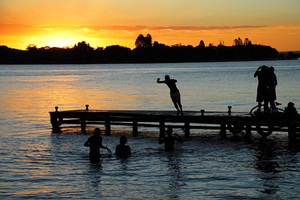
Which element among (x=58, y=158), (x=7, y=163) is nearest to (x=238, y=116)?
(x=58, y=158)

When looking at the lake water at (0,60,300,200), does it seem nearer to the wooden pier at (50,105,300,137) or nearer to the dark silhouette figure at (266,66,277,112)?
the wooden pier at (50,105,300,137)

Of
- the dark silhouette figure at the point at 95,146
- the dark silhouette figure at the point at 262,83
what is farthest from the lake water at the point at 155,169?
the dark silhouette figure at the point at 262,83

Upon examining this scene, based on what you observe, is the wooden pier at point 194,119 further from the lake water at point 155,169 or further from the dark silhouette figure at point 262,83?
the dark silhouette figure at point 262,83

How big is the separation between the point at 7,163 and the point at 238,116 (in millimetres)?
12085

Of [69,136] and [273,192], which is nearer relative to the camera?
[273,192]

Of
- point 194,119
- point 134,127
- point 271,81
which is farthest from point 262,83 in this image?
point 134,127

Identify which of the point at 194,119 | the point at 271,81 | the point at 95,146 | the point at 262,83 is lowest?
the point at 95,146

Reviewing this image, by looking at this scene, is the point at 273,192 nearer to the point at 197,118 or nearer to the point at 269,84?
the point at 269,84

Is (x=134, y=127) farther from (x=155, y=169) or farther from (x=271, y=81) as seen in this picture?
(x=155, y=169)

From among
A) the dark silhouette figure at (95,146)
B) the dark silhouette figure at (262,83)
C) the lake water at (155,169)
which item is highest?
the dark silhouette figure at (262,83)

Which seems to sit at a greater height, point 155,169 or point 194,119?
point 194,119

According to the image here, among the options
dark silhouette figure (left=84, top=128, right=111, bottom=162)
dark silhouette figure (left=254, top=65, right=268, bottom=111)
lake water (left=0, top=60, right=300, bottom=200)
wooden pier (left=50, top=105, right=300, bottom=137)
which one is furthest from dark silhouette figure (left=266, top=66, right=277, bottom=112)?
dark silhouette figure (left=84, top=128, right=111, bottom=162)

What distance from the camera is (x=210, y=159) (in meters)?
23.2

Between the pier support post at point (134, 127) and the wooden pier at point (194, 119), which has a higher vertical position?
the wooden pier at point (194, 119)
